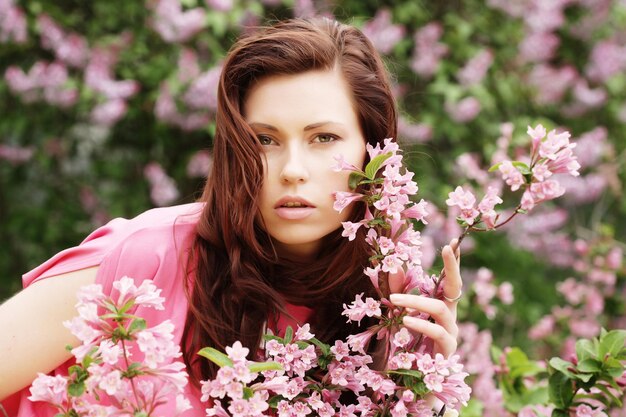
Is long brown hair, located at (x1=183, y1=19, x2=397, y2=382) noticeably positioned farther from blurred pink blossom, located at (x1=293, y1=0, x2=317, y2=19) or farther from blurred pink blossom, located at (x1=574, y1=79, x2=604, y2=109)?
blurred pink blossom, located at (x1=574, y1=79, x2=604, y2=109)

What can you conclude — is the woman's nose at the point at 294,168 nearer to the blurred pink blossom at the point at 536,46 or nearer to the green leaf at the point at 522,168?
the green leaf at the point at 522,168

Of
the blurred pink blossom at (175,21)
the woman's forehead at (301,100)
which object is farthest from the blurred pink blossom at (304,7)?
the woman's forehead at (301,100)

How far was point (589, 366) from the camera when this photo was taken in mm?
1681

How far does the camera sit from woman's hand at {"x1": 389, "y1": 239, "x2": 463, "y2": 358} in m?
1.40

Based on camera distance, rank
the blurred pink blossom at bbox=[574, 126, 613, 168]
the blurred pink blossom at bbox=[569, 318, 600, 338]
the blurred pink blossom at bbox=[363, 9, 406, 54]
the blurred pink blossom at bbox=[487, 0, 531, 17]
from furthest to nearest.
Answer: the blurred pink blossom at bbox=[574, 126, 613, 168] < the blurred pink blossom at bbox=[487, 0, 531, 17] < the blurred pink blossom at bbox=[363, 9, 406, 54] < the blurred pink blossom at bbox=[569, 318, 600, 338]

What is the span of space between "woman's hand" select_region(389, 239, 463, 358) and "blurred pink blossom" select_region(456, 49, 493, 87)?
287 centimetres

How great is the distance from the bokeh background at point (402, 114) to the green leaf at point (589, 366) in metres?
1.63

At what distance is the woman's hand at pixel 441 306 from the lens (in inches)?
55.0

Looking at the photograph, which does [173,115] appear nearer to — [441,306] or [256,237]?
[256,237]

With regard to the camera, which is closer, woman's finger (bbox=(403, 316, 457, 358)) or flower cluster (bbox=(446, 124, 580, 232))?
flower cluster (bbox=(446, 124, 580, 232))

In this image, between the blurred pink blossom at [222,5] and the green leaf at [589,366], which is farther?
the blurred pink blossom at [222,5]

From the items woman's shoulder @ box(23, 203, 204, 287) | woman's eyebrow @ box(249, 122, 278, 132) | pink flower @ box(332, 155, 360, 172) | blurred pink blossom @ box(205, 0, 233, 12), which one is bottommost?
woman's shoulder @ box(23, 203, 204, 287)

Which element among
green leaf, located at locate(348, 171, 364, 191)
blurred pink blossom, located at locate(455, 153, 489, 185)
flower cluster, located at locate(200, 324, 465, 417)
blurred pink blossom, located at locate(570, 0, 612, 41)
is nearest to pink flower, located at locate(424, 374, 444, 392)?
flower cluster, located at locate(200, 324, 465, 417)

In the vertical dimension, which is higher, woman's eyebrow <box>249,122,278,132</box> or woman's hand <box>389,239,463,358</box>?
woman's eyebrow <box>249,122,278,132</box>
